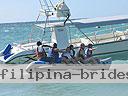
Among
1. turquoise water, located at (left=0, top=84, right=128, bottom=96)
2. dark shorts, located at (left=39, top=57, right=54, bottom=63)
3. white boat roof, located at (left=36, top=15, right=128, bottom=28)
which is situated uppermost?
white boat roof, located at (left=36, top=15, right=128, bottom=28)

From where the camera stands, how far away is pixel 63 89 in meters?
15.9

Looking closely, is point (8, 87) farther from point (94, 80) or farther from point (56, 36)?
point (56, 36)

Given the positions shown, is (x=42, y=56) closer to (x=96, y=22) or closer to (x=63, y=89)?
(x=63, y=89)

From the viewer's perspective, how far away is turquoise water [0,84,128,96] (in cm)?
1516

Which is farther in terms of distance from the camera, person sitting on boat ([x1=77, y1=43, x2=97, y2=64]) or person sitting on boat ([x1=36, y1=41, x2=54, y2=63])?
person sitting on boat ([x1=77, y1=43, x2=97, y2=64])

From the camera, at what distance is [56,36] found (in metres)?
21.6


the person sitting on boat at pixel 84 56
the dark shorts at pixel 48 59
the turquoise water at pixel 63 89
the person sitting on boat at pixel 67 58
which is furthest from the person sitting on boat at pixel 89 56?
the turquoise water at pixel 63 89

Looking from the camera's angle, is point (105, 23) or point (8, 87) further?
point (105, 23)

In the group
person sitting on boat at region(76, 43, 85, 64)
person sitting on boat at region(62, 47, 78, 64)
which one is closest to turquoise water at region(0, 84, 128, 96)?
person sitting on boat at region(62, 47, 78, 64)

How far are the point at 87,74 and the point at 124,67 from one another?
7.55 ft

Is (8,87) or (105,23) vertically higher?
(105,23)

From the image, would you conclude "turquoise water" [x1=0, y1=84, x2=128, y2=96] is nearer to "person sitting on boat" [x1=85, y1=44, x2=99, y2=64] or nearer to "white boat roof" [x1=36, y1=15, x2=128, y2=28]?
"person sitting on boat" [x1=85, y1=44, x2=99, y2=64]

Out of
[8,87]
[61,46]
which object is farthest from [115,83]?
[61,46]

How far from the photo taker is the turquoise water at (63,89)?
15.2m
